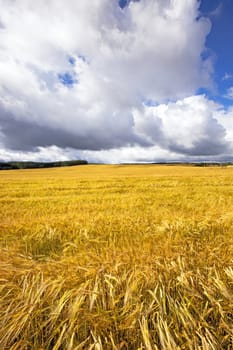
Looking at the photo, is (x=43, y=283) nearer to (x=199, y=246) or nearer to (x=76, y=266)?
(x=76, y=266)

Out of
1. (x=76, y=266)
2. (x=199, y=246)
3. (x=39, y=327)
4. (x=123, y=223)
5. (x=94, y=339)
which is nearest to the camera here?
(x=94, y=339)

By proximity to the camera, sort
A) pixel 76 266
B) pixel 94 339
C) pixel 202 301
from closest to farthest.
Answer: pixel 94 339, pixel 202 301, pixel 76 266

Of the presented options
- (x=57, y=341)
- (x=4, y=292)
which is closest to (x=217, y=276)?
(x=57, y=341)

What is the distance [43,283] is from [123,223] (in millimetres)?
3532

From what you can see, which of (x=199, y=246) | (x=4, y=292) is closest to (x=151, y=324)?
(x=4, y=292)

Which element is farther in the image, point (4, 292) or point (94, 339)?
point (4, 292)

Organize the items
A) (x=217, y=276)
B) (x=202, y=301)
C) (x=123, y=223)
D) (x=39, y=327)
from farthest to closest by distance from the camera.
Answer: (x=123, y=223) < (x=217, y=276) < (x=202, y=301) < (x=39, y=327)

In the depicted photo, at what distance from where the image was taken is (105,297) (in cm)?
291

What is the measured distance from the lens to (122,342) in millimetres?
2346

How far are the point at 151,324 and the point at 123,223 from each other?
3697 millimetres

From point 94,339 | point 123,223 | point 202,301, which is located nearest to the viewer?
point 94,339

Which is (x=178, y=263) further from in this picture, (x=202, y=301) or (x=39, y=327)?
(x=39, y=327)

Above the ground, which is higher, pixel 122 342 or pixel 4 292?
pixel 4 292

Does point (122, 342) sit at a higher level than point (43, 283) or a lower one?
lower
